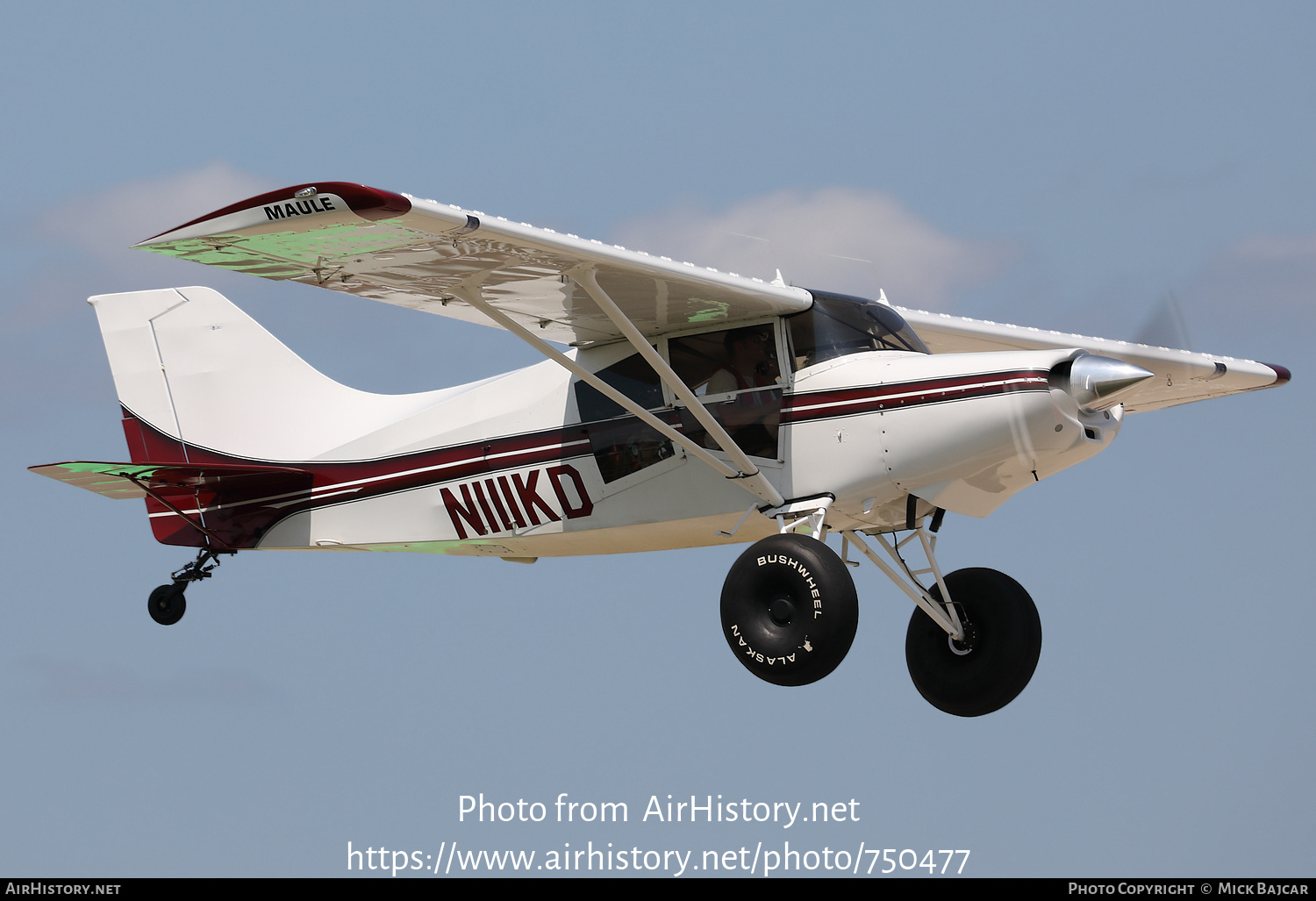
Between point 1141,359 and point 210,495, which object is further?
point 210,495

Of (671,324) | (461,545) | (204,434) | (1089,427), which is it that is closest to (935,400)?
(1089,427)

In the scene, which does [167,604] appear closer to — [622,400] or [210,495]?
[210,495]

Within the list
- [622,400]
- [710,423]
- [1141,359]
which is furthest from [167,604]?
[1141,359]

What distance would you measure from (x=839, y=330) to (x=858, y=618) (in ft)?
7.48

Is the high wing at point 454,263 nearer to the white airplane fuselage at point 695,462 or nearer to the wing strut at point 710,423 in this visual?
the wing strut at point 710,423

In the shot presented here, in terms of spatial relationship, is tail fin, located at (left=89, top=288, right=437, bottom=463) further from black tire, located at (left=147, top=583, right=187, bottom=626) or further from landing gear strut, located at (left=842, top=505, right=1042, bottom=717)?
landing gear strut, located at (left=842, top=505, right=1042, bottom=717)

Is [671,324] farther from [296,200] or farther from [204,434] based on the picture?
[204,434]

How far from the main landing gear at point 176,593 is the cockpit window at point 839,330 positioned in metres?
6.20

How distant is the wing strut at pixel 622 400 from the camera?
39.2ft

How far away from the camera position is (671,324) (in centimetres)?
1282

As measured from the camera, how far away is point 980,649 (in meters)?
13.3

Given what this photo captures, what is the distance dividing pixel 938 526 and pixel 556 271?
3.53m

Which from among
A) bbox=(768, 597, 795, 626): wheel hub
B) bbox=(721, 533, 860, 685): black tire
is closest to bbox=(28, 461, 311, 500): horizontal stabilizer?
bbox=(721, 533, 860, 685): black tire

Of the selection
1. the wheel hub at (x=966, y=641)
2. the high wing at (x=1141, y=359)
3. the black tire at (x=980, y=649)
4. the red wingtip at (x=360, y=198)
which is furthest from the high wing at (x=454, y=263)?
the high wing at (x=1141, y=359)
